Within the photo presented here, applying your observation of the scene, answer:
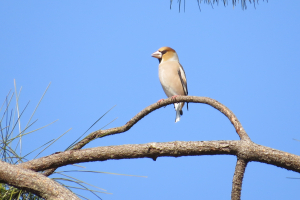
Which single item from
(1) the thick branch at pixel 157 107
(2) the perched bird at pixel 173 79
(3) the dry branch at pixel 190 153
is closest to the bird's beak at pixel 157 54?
(2) the perched bird at pixel 173 79

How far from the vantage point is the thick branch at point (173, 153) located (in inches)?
77.1

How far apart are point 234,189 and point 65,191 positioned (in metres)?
0.98

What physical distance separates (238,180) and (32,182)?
1.20 meters

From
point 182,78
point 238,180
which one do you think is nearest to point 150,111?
point 238,180

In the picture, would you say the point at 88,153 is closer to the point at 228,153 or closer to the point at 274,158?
the point at 228,153

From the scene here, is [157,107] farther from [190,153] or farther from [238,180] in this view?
[238,180]

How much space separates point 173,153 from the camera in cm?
205

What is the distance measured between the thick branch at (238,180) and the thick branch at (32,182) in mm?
966

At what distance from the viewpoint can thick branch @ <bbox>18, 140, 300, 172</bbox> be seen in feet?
6.42

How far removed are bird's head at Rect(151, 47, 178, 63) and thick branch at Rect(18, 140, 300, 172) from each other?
4086 millimetres

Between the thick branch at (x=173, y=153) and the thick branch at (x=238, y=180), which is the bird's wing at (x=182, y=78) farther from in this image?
the thick branch at (x=238, y=180)

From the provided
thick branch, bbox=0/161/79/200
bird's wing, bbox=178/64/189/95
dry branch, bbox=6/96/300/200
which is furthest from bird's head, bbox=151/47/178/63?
thick branch, bbox=0/161/79/200

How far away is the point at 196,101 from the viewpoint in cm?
270

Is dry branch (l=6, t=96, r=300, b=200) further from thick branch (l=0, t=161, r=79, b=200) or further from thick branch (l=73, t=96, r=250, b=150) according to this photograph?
thick branch (l=0, t=161, r=79, b=200)
